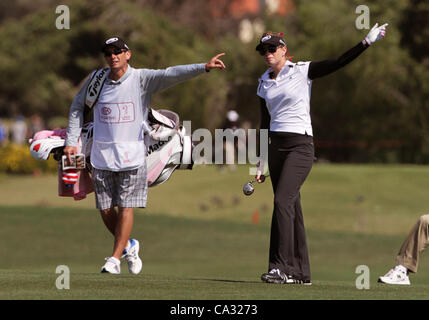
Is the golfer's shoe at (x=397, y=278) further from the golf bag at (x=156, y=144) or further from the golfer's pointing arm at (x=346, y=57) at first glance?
the golf bag at (x=156, y=144)

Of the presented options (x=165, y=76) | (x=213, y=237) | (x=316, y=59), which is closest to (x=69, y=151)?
(x=165, y=76)

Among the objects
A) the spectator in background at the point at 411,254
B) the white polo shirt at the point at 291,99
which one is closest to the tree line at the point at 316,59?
the spectator in background at the point at 411,254

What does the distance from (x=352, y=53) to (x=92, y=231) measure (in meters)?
13.7

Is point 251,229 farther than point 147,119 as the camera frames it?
Yes

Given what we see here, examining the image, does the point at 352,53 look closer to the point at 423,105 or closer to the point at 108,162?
the point at 108,162

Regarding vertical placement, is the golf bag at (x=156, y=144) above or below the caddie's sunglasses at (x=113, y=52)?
below

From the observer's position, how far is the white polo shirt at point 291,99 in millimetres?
9562

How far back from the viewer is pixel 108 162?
394 inches

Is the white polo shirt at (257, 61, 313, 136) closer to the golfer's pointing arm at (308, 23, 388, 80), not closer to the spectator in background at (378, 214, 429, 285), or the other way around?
the golfer's pointing arm at (308, 23, 388, 80)

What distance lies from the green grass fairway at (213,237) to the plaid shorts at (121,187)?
2.54 ft

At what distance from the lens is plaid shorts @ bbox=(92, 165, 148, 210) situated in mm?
10125

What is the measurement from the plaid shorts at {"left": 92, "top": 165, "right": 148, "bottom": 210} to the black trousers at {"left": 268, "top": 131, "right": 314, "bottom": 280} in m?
1.36
